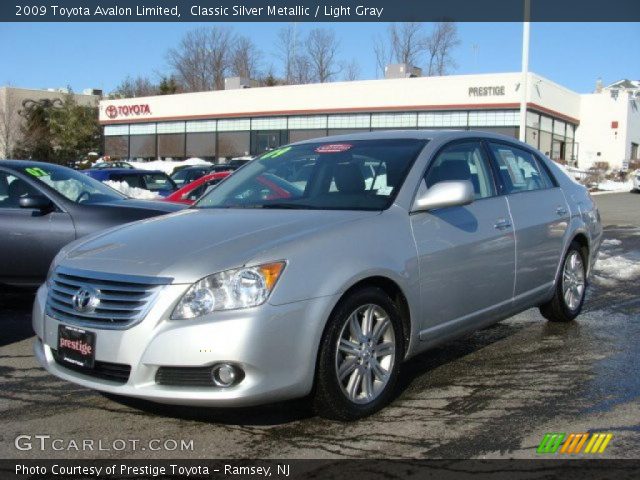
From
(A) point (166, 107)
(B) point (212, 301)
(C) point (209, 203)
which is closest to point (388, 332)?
(B) point (212, 301)

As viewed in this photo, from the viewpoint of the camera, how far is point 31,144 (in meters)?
52.2

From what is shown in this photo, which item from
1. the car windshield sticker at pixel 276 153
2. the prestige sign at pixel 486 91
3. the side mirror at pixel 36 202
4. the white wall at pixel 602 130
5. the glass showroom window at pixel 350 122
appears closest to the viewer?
the car windshield sticker at pixel 276 153

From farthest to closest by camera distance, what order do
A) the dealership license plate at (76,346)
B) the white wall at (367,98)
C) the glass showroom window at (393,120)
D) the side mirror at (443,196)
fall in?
the glass showroom window at (393,120)
the white wall at (367,98)
the side mirror at (443,196)
the dealership license plate at (76,346)

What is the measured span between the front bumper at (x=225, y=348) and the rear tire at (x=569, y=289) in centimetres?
321

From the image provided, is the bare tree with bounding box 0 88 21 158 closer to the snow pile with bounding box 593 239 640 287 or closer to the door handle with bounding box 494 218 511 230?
the snow pile with bounding box 593 239 640 287

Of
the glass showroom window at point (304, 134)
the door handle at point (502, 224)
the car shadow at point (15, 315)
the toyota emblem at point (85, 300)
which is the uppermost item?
the glass showroom window at point (304, 134)

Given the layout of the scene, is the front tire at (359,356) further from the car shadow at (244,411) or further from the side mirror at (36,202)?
the side mirror at (36,202)

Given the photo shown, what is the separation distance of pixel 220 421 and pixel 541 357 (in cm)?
259

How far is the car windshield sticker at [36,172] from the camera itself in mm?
7515

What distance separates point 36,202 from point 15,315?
112cm

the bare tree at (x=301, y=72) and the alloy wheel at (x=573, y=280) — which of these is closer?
the alloy wheel at (x=573, y=280)

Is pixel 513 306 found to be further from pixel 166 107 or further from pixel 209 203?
pixel 166 107

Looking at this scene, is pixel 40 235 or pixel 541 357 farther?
pixel 40 235

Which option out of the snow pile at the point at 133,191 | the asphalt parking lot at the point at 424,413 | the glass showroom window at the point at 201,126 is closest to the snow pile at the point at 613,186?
the glass showroom window at the point at 201,126
